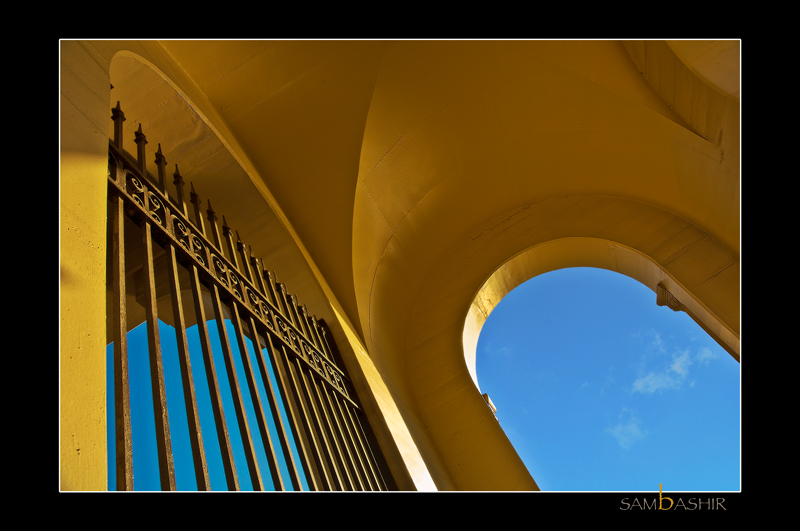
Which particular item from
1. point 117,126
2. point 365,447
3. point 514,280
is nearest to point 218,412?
point 117,126

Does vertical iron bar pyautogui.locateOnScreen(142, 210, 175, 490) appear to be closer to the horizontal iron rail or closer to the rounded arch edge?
the horizontal iron rail

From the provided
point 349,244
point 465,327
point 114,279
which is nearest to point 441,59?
point 349,244

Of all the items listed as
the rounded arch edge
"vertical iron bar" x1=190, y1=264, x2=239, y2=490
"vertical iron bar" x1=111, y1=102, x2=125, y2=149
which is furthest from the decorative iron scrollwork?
the rounded arch edge

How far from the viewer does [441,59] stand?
5445 millimetres

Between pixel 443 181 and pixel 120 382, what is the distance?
4.93 m

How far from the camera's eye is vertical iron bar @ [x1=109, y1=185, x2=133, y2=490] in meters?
1.49

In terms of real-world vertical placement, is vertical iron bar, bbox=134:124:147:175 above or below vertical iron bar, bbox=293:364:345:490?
above

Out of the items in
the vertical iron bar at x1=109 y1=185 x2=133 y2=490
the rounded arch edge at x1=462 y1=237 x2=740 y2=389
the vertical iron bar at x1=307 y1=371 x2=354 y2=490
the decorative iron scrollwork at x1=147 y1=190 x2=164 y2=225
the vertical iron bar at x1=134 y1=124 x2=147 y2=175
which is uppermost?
the rounded arch edge at x1=462 y1=237 x2=740 y2=389

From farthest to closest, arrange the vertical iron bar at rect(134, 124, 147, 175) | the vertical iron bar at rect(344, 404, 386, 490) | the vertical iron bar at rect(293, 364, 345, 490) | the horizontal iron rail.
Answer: the vertical iron bar at rect(344, 404, 386, 490) → the vertical iron bar at rect(293, 364, 345, 490) → the vertical iron bar at rect(134, 124, 147, 175) → the horizontal iron rail

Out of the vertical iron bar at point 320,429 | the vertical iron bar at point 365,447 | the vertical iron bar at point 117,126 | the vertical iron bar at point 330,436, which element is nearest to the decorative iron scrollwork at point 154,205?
the vertical iron bar at point 117,126

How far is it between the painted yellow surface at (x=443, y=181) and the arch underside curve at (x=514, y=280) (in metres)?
0.02

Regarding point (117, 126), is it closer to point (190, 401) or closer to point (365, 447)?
point (190, 401)

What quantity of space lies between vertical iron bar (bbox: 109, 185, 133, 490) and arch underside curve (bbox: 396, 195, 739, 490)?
412 centimetres

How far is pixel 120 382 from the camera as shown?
1.65 meters
